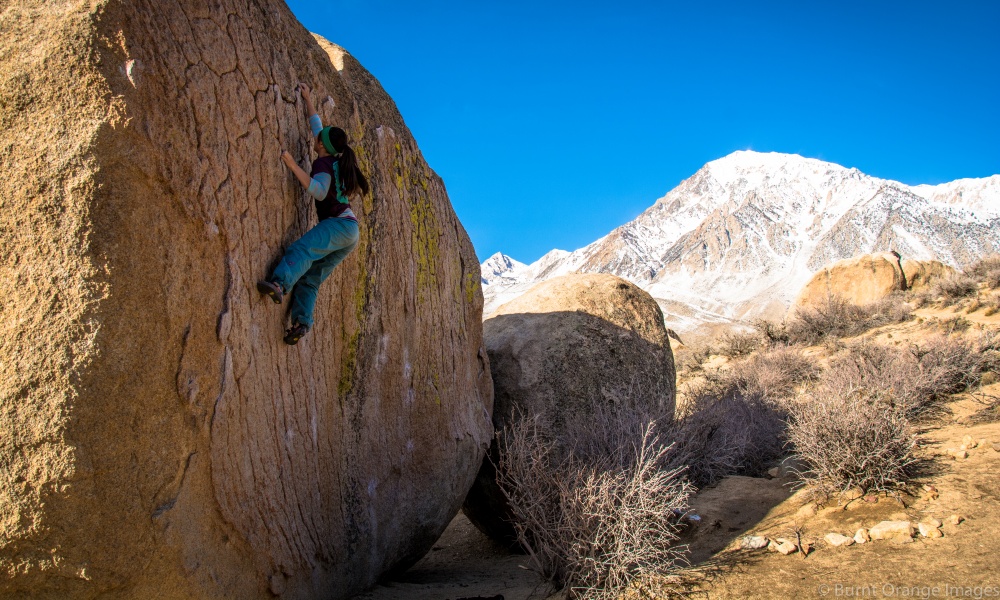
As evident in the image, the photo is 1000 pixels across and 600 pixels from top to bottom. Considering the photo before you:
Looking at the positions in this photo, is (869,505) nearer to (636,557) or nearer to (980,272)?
(636,557)

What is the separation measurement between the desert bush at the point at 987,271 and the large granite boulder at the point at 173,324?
44.4 ft

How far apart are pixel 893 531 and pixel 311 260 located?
3.79m

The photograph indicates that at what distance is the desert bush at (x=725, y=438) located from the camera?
547cm

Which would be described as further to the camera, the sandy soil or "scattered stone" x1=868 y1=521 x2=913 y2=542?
the sandy soil

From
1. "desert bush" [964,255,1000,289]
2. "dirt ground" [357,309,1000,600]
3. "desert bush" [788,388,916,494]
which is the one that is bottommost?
"dirt ground" [357,309,1000,600]

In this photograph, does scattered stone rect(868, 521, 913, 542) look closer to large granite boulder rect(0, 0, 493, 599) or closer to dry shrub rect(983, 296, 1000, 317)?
large granite boulder rect(0, 0, 493, 599)

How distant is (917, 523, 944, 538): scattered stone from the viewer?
3.58 metres

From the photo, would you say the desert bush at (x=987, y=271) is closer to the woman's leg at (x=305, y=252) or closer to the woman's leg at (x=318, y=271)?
the woman's leg at (x=318, y=271)

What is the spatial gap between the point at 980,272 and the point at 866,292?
353 cm

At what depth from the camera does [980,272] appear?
1407 centimetres

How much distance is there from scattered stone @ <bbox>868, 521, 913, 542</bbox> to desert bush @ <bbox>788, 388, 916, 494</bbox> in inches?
23.8

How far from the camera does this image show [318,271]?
141 inches

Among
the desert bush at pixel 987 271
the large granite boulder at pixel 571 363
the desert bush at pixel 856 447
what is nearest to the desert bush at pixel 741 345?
the desert bush at pixel 987 271

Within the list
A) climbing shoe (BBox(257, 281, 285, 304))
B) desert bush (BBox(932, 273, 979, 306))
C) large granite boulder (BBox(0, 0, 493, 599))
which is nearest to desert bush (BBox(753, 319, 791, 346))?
desert bush (BBox(932, 273, 979, 306))
